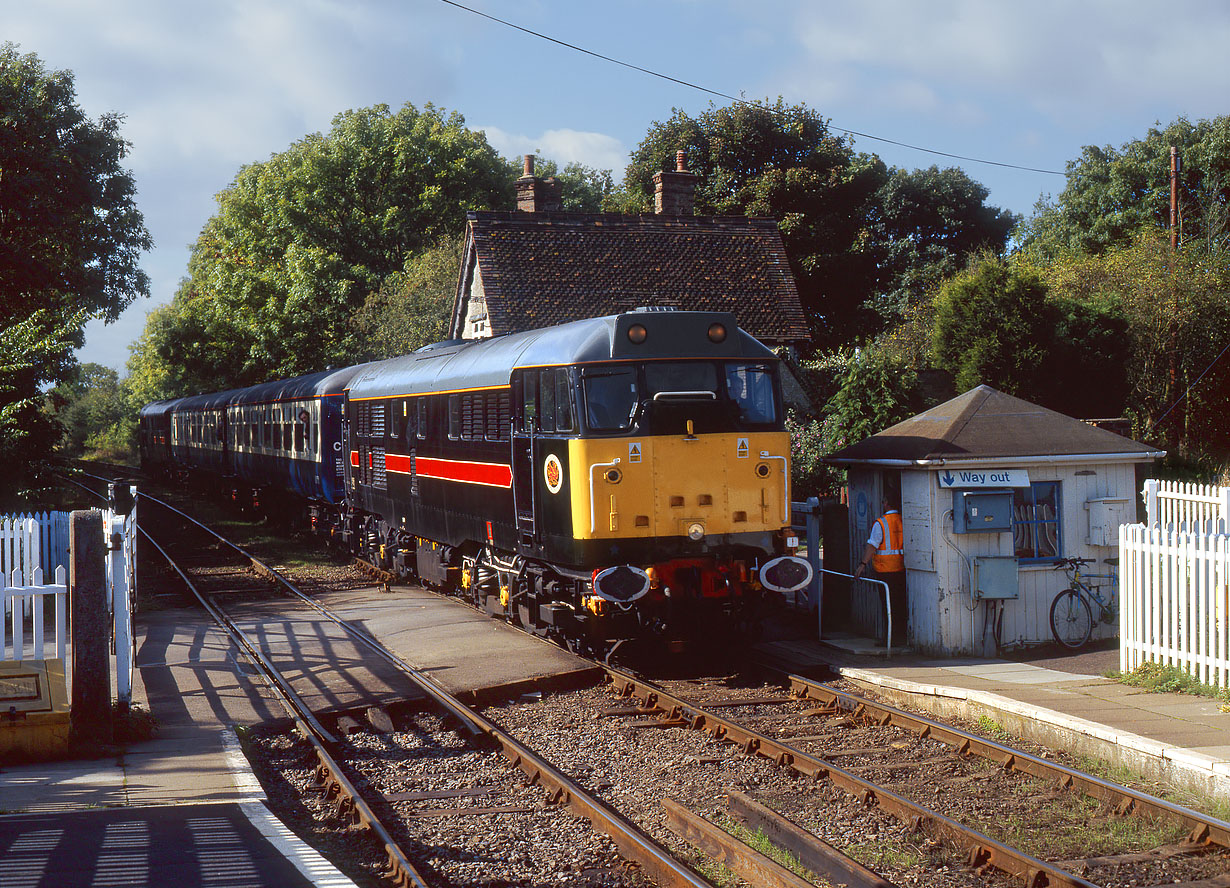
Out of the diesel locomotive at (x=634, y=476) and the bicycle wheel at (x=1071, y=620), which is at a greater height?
the diesel locomotive at (x=634, y=476)

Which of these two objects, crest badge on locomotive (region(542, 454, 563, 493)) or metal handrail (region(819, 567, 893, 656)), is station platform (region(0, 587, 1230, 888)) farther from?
crest badge on locomotive (region(542, 454, 563, 493))

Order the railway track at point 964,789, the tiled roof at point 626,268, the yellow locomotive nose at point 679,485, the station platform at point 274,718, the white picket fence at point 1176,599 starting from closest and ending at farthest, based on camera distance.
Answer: the station platform at point 274,718
the railway track at point 964,789
the white picket fence at point 1176,599
the yellow locomotive nose at point 679,485
the tiled roof at point 626,268

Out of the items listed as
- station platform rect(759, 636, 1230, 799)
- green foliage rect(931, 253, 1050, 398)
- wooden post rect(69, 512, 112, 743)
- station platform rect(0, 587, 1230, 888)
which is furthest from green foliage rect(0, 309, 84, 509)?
green foliage rect(931, 253, 1050, 398)

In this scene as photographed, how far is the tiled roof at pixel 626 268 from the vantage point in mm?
27688

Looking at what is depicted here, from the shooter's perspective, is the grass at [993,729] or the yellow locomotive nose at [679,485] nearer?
the grass at [993,729]

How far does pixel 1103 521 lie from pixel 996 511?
1.42 m

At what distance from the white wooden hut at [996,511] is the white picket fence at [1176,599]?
1520 millimetres

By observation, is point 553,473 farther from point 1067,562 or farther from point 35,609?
point 1067,562

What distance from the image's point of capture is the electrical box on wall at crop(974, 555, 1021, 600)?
38.1 ft

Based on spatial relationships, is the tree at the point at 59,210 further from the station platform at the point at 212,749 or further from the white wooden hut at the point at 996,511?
the white wooden hut at the point at 996,511

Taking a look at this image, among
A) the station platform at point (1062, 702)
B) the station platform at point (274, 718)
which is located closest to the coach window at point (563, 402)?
the station platform at point (274, 718)

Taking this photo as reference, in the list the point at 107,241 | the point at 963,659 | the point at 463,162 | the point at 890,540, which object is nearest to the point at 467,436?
the point at 890,540

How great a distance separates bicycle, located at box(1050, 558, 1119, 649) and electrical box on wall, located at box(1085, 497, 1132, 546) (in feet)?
0.80

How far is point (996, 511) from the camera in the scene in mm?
11711
